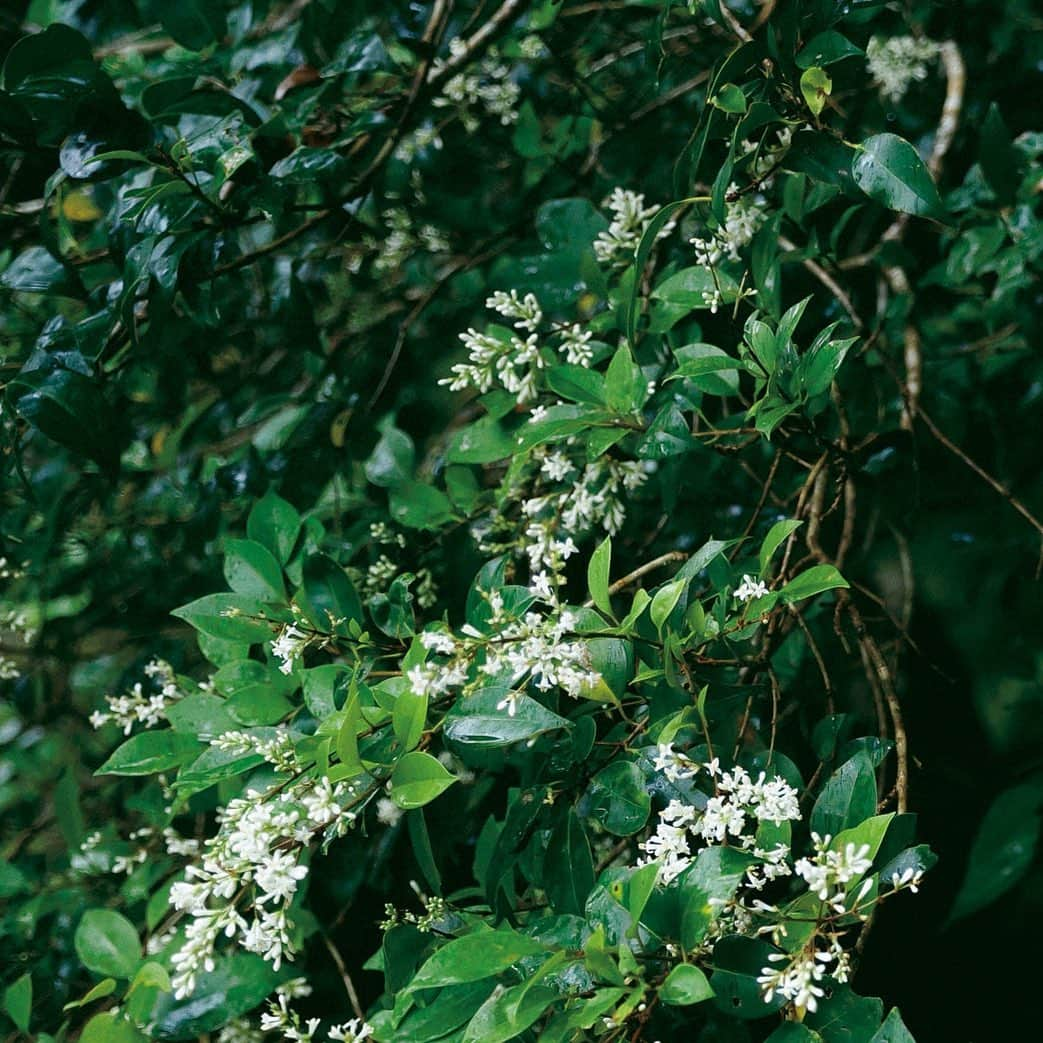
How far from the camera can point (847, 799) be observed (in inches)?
27.3

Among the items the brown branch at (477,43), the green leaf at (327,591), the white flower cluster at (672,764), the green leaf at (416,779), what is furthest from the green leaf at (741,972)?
the brown branch at (477,43)

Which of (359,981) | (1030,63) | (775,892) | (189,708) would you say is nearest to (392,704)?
Result: (189,708)

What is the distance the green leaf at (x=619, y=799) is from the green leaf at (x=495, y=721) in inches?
2.1

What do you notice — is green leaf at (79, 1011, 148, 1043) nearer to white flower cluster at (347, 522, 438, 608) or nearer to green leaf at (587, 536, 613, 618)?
white flower cluster at (347, 522, 438, 608)

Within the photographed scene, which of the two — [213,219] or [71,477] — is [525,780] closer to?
[213,219]

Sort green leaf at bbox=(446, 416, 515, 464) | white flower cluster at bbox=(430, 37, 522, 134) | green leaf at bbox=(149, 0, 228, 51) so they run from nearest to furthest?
green leaf at bbox=(446, 416, 515, 464)
green leaf at bbox=(149, 0, 228, 51)
white flower cluster at bbox=(430, 37, 522, 134)

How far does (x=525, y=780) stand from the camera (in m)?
0.80

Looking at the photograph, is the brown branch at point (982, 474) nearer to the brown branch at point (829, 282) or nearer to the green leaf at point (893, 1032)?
the brown branch at point (829, 282)

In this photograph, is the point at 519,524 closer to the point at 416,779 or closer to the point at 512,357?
the point at 512,357

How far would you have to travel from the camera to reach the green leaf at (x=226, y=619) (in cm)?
87

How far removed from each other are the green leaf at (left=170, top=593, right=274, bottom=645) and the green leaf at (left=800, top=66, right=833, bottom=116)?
2.04ft

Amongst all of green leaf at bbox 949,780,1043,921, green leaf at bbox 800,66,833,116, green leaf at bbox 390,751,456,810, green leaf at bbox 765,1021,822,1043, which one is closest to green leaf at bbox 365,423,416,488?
green leaf at bbox 390,751,456,810

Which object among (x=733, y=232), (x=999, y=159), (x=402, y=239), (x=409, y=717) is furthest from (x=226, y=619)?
(x=999, y=159)

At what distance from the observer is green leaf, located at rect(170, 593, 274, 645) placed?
0.87 meters
